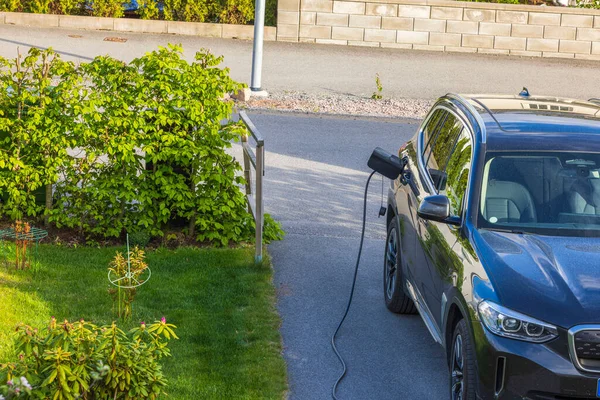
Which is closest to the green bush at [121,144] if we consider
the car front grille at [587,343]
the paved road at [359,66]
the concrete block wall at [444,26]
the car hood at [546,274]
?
the car hood at [546,274]

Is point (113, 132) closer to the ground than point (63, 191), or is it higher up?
higher up

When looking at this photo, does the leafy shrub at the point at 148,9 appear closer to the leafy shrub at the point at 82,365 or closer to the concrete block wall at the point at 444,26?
the concrete block wall at the point at 444,26

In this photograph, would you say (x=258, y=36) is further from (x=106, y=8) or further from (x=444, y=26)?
(x=106, y=8)

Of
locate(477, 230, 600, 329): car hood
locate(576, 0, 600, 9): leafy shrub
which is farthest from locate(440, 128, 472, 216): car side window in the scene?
locate(576, 0, 600, 9): leafy shrub

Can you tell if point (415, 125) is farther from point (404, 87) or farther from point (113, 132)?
point (113, 132)

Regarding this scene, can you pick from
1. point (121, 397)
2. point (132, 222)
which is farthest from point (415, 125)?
point (121, 397)

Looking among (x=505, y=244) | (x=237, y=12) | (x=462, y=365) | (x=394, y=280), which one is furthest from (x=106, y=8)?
(x=462, y=365)

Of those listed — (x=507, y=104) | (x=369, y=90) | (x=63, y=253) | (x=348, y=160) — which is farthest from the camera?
(x=369, y=90)

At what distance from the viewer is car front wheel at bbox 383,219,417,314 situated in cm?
791

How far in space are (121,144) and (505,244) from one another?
4.33 meters

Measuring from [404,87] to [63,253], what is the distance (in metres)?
11.2

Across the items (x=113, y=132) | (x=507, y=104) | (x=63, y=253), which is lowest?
(x=63, y=253)

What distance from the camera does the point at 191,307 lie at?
25.9ft

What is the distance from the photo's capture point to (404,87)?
19.1 metres
